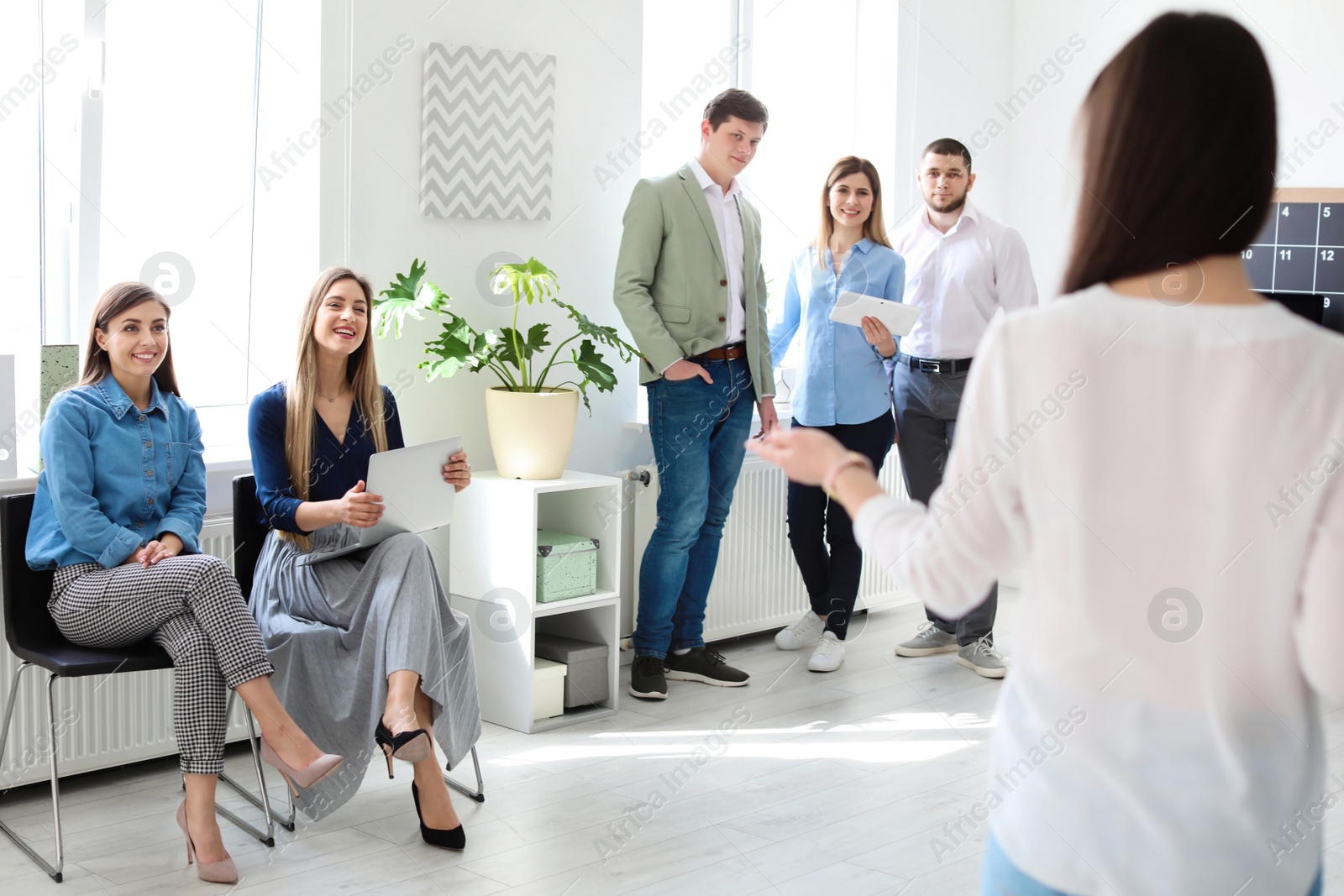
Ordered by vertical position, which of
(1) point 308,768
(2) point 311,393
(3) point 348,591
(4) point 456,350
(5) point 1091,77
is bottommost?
(1) point 308,768

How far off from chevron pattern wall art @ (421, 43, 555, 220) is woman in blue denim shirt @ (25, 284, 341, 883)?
1.07 metres

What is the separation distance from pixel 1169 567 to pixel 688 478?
287 cm

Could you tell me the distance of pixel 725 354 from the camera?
3.83m

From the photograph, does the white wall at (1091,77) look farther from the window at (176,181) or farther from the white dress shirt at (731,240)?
the window at (176,181)

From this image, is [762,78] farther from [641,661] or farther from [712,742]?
[712,742]

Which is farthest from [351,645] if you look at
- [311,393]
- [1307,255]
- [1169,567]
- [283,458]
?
[1307,255]

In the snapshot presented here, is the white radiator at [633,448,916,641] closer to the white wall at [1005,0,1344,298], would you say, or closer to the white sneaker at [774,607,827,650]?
the white sneaker at [774,607,827,650]

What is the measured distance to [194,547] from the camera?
276 cm

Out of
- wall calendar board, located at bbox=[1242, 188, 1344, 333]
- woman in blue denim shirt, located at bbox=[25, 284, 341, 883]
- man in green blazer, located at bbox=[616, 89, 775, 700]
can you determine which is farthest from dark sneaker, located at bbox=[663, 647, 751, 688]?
wall calendar board, located at bbox=[1242, 188, 1344, 333]

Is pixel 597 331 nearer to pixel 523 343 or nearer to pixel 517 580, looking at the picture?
pixel 523 343

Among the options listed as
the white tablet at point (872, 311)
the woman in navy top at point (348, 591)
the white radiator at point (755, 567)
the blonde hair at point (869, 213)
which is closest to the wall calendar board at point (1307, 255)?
the blonde hair at point (869, 213)

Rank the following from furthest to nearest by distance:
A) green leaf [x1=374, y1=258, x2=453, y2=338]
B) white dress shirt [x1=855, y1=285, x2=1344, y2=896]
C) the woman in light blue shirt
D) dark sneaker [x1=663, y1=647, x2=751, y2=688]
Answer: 1. the woman in light blue shirt
2. dark sneaker [x1=663, y1=647, x2=751, y2=688]
3. green leaf [x1=374, y1=258, x2=453, y2=338]
4. white dress shirt [x1=855, y1=285, x2=1344, y2=896]

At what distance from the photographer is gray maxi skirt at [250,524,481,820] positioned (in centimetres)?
270

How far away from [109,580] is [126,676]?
545 mm
